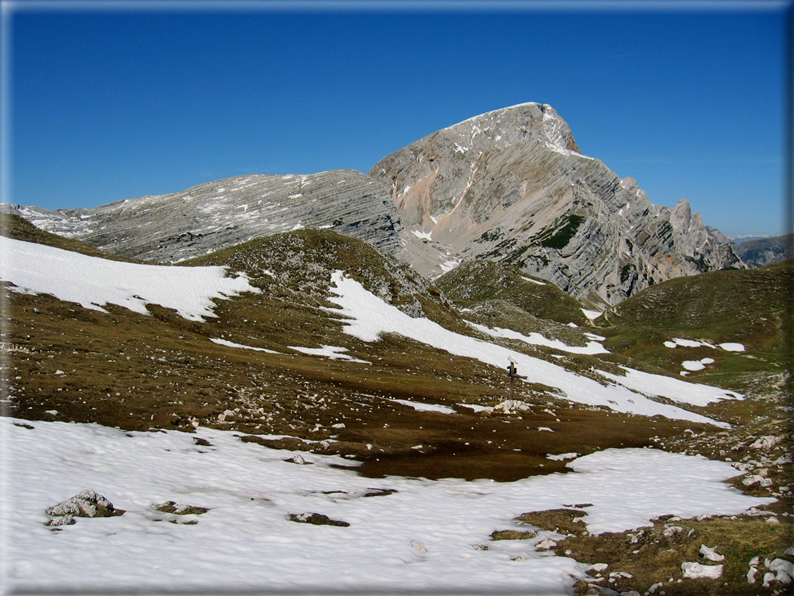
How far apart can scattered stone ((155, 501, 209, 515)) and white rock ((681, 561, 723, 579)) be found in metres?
14.5

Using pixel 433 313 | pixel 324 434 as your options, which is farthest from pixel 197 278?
pixel 324 434

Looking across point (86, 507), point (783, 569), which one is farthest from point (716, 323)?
point (86, 507)

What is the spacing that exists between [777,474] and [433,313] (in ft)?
249

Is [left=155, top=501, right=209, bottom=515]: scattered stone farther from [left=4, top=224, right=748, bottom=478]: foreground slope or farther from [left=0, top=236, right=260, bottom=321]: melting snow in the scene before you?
[left=0, top=236, right=260, bottom=321]: melting snow

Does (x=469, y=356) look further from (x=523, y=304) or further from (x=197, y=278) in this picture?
(x=523, y=304)

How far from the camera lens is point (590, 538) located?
1656 centimetres

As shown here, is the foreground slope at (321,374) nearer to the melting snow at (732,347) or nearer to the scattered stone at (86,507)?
the scattered stone at (86,507)

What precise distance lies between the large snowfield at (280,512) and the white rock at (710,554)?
327 cm

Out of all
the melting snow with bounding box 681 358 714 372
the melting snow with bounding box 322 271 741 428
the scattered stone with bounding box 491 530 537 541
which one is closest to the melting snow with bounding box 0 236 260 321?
the melting snow with bounding box 322 271 741 428

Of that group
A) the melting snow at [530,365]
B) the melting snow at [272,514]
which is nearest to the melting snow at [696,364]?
the melting snow at [530,365]

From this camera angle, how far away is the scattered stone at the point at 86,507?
14773 mm

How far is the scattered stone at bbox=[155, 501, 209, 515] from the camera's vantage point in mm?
16938

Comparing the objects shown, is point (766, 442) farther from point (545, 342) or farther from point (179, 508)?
point (545, 342)

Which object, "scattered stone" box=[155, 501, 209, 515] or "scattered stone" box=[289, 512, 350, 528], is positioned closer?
"scattered stone" box=[155, 501, 209, 515]
